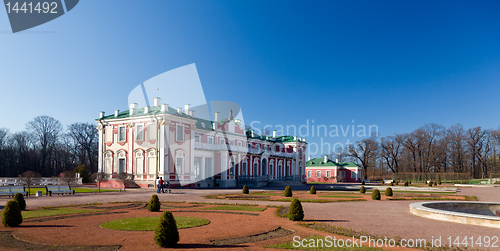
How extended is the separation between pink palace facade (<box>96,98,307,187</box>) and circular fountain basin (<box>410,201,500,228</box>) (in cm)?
2690

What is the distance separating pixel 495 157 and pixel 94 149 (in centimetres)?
7898

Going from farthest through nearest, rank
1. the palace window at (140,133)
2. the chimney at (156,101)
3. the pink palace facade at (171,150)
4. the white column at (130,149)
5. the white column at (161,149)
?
the chimney at (156,101)
the white column at (130,149)
the palace window at (140,133)
the pink palace facade at (171,150)
the white column at (161,149)

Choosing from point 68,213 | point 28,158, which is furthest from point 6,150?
point 68,213

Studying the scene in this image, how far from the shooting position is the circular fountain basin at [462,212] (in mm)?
10727

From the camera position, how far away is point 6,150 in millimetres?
58281

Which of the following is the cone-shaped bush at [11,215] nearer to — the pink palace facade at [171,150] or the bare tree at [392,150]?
Answer: the pink palace facade at [171,150]

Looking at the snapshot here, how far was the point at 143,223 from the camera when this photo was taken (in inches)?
444

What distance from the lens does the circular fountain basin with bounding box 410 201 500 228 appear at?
1073 cm

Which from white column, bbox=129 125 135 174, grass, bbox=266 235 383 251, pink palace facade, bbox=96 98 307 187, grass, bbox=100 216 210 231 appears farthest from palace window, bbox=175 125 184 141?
grass, bbox=266 235 383 251

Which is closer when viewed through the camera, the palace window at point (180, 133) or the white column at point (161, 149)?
the white column at point (161, 149)

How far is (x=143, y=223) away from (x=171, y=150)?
85.0 feet

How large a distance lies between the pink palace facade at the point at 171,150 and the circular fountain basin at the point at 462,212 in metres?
26.9

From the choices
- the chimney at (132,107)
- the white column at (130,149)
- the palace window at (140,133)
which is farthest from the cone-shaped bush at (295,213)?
the chimney at (132,107)

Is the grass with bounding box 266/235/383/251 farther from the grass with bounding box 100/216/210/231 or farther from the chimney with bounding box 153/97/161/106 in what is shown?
the chimney with bounding box 153/97/161/106
